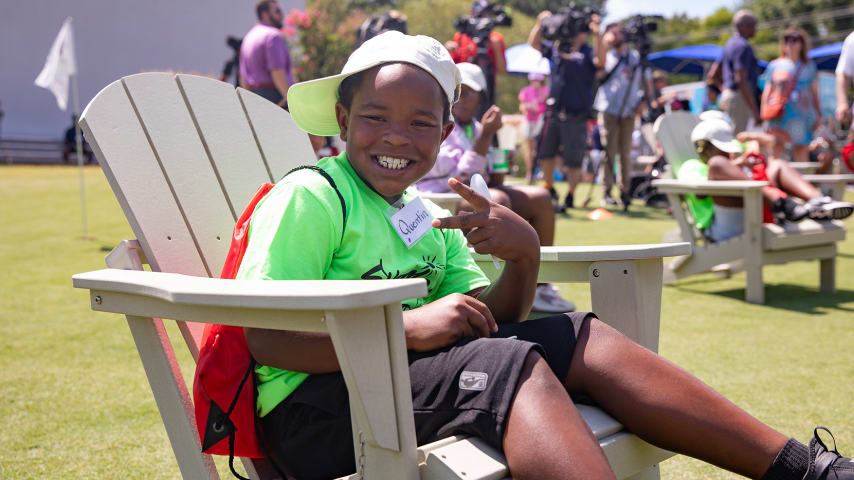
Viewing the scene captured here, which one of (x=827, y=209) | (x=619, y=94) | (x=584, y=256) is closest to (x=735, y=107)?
(x=619, y=94)

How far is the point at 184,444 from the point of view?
4.94 ft

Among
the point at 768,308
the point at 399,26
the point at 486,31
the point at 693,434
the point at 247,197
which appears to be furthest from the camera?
the point at 486,31

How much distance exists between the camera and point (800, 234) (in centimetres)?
486

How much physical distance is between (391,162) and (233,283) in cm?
58

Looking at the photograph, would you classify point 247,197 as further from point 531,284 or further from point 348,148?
point 531,284

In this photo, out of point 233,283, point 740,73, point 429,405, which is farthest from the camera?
point 740,73

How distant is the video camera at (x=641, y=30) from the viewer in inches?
376

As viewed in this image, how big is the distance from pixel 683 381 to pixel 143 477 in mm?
1519

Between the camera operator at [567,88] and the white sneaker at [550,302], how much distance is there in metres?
4.18

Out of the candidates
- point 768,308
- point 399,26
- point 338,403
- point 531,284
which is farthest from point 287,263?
point 399,26

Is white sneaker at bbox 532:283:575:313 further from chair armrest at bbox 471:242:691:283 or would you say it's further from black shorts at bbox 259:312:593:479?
black shorts at bbox 259:312:593:479

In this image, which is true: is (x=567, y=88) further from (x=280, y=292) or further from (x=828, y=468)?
(x=280, y=292)

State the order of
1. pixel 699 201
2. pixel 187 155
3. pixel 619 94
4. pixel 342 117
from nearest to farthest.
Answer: pixel 342 117
pixel 187 155
pixel 699 201
pixel 619 94

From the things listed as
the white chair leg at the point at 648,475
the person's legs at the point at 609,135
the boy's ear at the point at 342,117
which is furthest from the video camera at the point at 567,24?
the white chair leg at the point at 648,475
